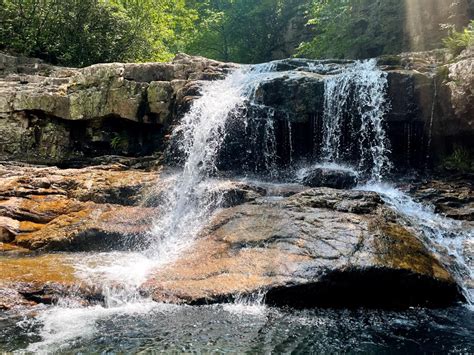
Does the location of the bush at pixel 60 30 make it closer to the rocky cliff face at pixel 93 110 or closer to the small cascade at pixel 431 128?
the rocky cliff face at pixel 93 110

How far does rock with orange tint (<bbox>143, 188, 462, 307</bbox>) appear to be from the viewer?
552 centimetres

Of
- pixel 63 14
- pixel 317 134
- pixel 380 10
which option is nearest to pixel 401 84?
pixel 317 134

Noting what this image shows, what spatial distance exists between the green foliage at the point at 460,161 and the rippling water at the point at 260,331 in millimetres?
4884

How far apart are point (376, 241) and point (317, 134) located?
5.27m

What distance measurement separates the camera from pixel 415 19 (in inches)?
641

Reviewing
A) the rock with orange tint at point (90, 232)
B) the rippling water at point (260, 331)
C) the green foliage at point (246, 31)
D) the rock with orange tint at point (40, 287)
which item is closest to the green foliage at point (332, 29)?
the green foliage at point (246, 31)

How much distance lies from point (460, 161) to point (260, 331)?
7.16 m

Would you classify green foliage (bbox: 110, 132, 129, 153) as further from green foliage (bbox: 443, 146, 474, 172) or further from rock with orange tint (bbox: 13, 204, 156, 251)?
green foliage (bbox: 443, 146, 474, 172)

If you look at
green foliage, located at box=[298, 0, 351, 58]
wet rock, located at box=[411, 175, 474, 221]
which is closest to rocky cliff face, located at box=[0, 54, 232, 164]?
wet rock, located at box=[411, 175, 474, 221]

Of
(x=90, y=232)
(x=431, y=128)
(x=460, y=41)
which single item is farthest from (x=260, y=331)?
(x=460, y=41)

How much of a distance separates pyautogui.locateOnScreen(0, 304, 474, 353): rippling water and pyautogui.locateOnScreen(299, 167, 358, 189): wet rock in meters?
4.02

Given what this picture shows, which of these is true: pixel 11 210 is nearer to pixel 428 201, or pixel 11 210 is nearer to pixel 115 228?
pixel 115 228

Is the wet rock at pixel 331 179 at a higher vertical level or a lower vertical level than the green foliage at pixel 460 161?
lower

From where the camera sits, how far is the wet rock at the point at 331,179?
9.12 meters
